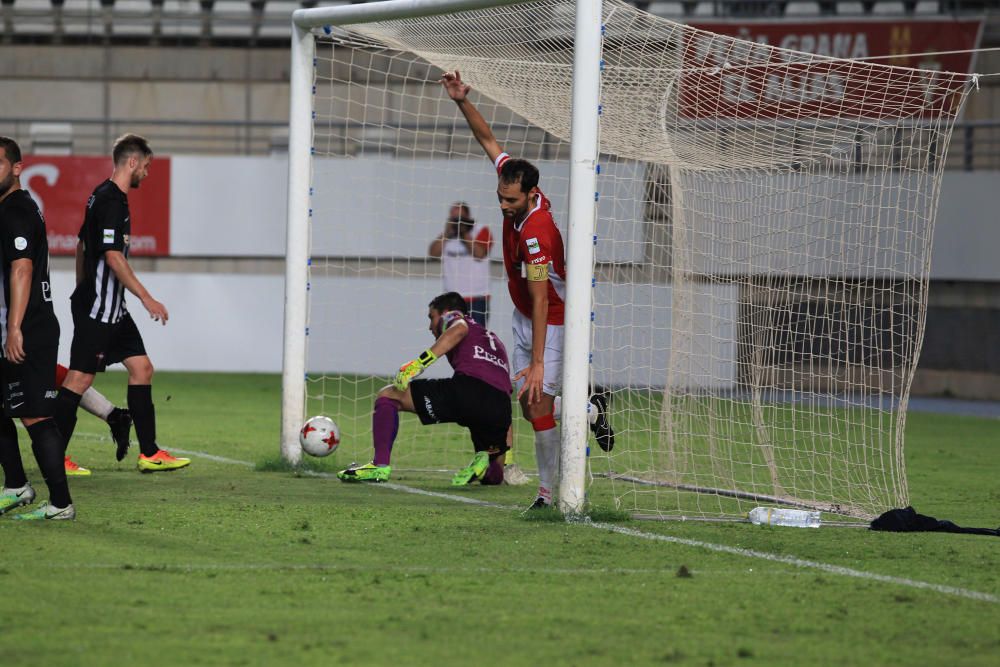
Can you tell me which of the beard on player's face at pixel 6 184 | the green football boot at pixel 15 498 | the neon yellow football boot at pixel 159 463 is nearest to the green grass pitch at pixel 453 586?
the green football boot at pixel 15 498

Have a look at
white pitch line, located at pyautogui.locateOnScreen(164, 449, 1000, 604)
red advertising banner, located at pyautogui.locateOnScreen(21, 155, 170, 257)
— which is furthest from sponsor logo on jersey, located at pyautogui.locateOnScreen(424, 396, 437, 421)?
red advertising banner, located at pyautogui.locateOnScreen(21, 155, 170, 257)

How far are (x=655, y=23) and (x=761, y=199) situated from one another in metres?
1.98

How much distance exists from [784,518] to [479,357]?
2446mm

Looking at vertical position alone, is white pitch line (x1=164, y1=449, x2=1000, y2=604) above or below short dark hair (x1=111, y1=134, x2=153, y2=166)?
below

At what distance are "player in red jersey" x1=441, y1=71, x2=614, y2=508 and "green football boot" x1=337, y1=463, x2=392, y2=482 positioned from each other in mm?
1444

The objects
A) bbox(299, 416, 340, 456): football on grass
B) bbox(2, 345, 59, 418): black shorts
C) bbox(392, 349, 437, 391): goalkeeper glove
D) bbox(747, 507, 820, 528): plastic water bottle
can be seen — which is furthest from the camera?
bbox(299, 416, 340, 456): football on grass

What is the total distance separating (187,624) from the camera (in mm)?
4242

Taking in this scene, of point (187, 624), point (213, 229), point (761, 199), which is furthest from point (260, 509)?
point (213, 229)

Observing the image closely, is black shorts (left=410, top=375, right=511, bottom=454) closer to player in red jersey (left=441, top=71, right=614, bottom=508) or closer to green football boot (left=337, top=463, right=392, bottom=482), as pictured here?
green football boot (left=337, top=463, right=392, bottom=482)

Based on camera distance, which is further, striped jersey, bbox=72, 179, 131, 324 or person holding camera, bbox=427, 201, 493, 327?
person holding camera, bbox=427, 201, 493, 327

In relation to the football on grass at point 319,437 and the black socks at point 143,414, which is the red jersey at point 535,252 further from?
the black socks at point 143,414

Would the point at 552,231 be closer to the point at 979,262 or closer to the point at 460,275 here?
the point at 460,275

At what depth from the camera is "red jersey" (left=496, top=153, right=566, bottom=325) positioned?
6.91 m

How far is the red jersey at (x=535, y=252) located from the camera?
6.91 m
